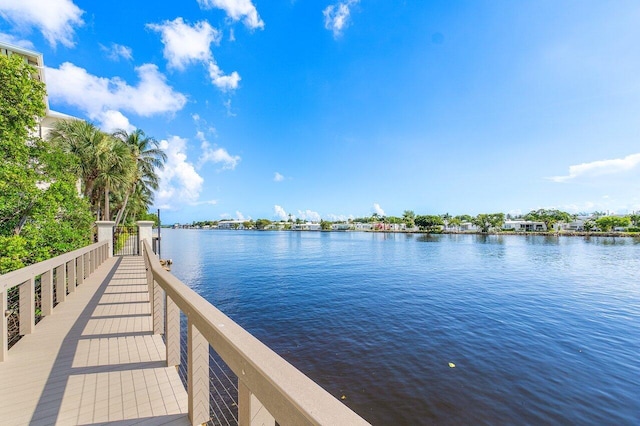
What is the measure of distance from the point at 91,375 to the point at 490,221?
10357cm

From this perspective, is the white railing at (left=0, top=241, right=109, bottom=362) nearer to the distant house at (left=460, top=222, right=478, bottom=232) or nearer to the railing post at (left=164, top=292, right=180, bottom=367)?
the railing post at (left=164, top=292, right=180, bottom=367)

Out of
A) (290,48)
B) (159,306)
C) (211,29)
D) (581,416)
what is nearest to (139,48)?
(211,29)

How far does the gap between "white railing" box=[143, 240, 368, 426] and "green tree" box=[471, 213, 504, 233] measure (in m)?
103

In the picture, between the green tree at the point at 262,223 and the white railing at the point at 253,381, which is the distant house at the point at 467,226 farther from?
the white railing at the point at 253,381

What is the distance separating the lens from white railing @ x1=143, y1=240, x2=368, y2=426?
801 mm

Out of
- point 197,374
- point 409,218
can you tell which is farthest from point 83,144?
point 409,218

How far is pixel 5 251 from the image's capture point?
5.77m

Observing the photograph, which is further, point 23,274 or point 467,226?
point 467,226

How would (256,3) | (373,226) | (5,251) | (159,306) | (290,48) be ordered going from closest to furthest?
1. (159,306)
2. (5,251)
3. (256,3)
4. (290,48)
5. (373,226)

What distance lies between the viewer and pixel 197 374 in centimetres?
199

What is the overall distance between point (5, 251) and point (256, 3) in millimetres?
16247

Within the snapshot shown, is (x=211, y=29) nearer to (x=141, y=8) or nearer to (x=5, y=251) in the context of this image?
(x=141, y=8)

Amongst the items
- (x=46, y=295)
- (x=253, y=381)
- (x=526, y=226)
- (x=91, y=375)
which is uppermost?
(x=253, y=381)

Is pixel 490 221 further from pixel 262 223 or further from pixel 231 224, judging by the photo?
pixel 231 224
